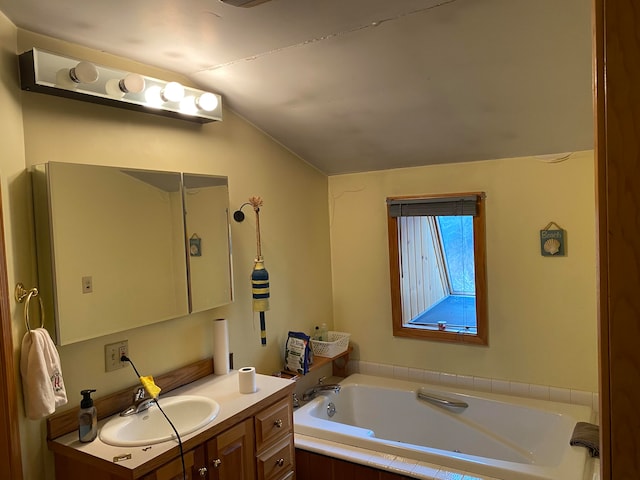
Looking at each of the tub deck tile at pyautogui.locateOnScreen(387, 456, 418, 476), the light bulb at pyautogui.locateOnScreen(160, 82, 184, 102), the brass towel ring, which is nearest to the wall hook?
the light bulb at pyautogui.locateOnScreen(160, 82, 184, 102)

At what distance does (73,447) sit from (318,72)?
1790mm

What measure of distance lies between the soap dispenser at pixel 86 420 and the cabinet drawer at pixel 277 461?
0.68m

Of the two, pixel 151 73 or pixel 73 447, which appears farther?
pixel 151 73

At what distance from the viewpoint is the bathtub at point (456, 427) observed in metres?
2.19

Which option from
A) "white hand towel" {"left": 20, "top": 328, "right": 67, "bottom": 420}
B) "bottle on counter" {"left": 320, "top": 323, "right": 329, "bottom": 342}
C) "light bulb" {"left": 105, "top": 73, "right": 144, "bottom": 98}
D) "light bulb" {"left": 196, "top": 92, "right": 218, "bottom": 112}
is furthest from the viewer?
"bottle on counter" {"left": 320, "top": 323, "right": 329, "bottom": 342}

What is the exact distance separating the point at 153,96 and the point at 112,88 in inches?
7.6

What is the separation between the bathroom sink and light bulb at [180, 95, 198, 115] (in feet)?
4.19

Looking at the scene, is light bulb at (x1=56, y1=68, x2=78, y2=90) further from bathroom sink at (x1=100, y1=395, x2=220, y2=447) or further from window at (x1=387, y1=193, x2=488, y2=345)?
window at (x1=387, y1=193, x2=488, y2=345)

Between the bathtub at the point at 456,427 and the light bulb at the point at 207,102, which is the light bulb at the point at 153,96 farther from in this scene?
the bathtub at the point at 456,427

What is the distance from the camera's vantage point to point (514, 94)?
2246mm

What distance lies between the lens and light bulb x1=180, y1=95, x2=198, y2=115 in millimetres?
2201

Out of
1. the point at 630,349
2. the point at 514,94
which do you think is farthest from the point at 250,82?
the point at 630,349

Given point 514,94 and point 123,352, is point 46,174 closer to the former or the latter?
point 123,352

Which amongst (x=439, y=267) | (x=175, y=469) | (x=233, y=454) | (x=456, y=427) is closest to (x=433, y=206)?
(x=439, y=267)
